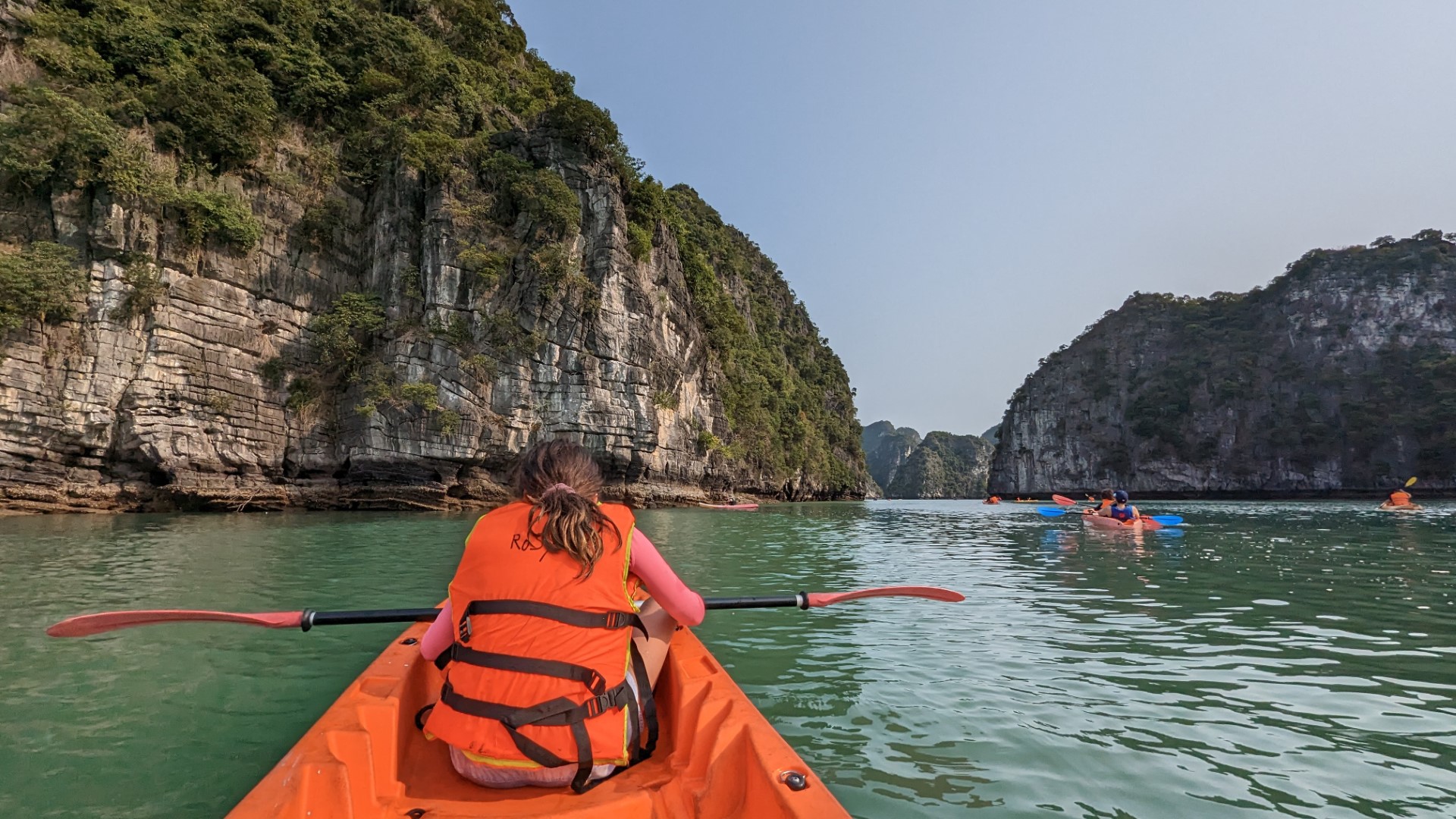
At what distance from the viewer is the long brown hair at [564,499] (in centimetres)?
198

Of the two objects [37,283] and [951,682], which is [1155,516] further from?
[37,283]

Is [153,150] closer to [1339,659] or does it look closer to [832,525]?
[832,525]

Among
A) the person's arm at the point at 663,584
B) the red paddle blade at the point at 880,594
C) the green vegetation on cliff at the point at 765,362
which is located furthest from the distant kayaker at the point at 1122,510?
the green vegetation on cliff at the point at 765,362

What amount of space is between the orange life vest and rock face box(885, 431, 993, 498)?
13219cm

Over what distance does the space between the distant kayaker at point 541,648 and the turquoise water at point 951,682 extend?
1114mm

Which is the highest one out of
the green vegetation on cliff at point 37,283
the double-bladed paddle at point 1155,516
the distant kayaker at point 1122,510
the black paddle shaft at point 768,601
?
the green vegetation on cliff at point 37,283

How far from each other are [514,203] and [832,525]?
18571mm

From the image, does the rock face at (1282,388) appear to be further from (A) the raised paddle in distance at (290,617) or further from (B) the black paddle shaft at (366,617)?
(B) the black paddle shaft at (366,617)

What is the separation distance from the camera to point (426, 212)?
82.1 feet

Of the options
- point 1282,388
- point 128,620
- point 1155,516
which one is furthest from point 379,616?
point 1282,388

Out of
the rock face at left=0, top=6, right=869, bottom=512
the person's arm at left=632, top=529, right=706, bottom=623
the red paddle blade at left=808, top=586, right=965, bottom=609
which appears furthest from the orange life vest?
the rock face at left=0, top=6, right=869, bottom=512

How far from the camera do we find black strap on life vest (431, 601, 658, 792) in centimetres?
195

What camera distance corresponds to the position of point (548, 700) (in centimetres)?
197

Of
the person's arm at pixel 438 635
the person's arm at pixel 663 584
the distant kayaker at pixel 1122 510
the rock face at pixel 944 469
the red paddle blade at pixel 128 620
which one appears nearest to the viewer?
the person's arm at pixel 663 584
